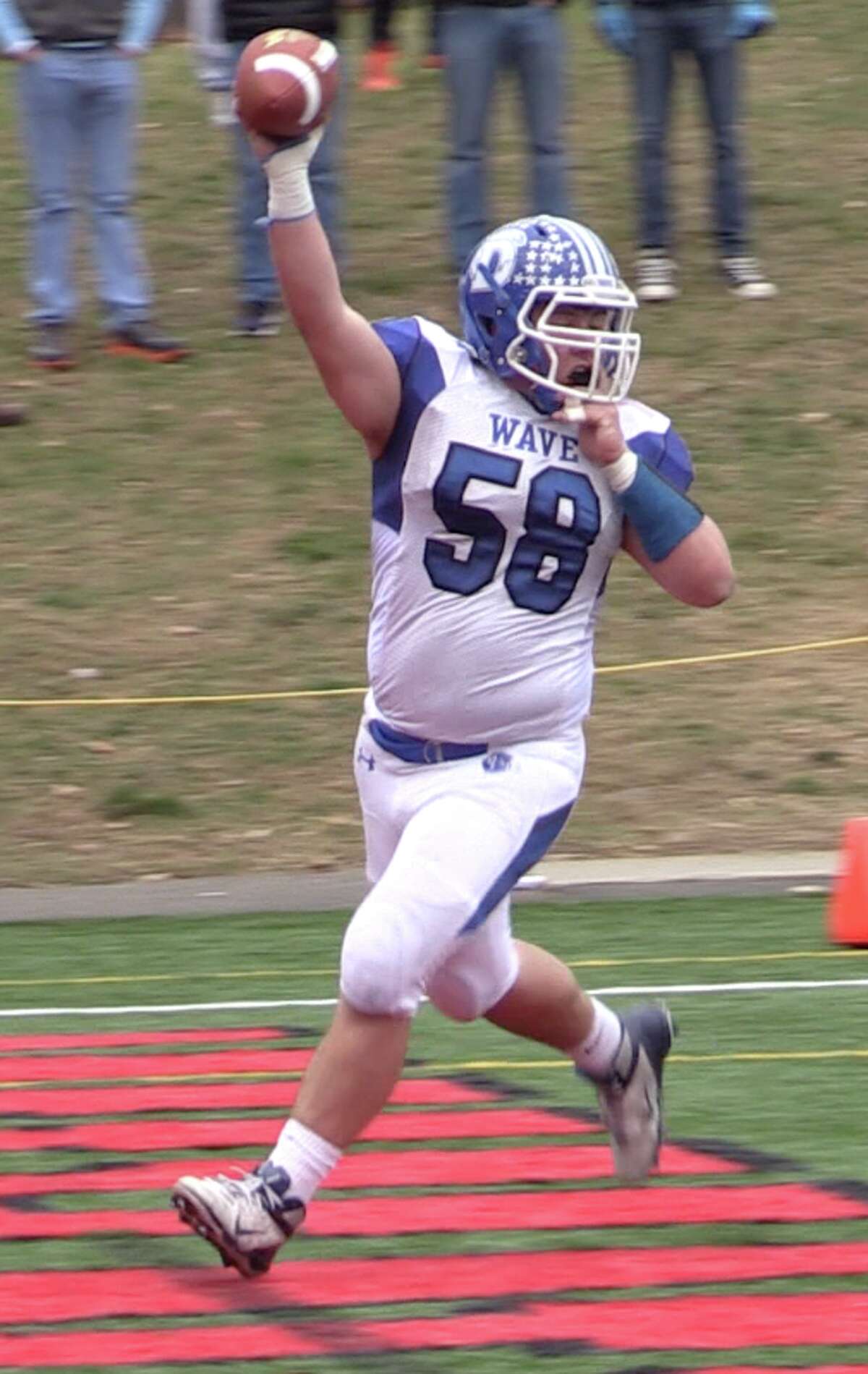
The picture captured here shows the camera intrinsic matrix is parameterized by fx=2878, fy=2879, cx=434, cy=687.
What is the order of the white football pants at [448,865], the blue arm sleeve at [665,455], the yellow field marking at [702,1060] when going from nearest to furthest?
the white football pants at [448,865] → the blue arm sleeve at [665,455] → the yellow field marking at [702,1060]

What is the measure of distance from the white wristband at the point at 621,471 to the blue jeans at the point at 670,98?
7.68 meters

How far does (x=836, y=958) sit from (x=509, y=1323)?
12.0 feet

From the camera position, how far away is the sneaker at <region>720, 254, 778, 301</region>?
13.6 metres

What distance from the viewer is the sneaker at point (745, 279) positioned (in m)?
13.6

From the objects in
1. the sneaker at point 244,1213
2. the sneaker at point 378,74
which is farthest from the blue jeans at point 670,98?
the sneaker at point 244,1213

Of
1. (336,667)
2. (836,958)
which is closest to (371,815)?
(836,958)

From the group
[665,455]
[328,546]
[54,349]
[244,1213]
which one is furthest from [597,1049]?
[54,349]

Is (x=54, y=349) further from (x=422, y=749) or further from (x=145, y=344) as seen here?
(x=422, y=749)

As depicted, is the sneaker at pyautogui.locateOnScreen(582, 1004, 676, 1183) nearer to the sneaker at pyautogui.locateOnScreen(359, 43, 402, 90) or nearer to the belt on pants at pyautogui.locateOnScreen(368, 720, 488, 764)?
the belt on pants at pyautogui.locateOnScreen(368, 720, 488, 764)

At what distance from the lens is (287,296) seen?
4.62 metres

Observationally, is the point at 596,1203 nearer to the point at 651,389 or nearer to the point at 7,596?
the point at 7,596

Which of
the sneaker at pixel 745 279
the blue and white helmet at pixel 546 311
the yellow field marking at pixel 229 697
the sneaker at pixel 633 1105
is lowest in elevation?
the yellow field marking at pixel 229 697

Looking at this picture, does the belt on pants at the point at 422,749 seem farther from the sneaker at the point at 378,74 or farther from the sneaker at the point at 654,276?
the sneaker at the point at 378,74

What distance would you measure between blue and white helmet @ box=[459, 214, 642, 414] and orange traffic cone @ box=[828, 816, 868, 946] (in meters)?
3.32
